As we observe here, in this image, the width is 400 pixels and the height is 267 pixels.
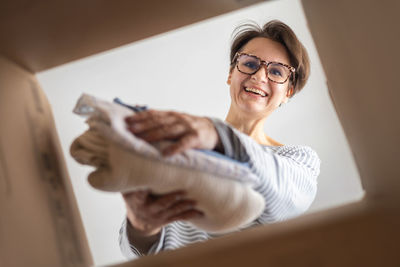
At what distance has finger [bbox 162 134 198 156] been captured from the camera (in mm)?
426

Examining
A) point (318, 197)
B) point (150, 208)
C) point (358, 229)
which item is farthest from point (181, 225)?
point (358, 229)

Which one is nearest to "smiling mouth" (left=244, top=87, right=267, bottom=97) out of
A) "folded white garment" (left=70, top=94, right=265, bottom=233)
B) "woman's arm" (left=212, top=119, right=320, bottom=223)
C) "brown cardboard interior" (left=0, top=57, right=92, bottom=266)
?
"woman's arm" (left=212, top=119, right=320, bottom=223)

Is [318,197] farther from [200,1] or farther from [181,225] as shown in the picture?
[200,1]

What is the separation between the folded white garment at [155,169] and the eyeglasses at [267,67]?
0.28 meters

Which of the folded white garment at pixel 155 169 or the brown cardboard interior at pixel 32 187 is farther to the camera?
the brown cardboard interior at pixel 32 187

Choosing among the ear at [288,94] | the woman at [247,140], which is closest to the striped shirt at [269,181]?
the woman at [247,140]

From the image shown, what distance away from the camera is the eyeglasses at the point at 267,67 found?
2.34 feet

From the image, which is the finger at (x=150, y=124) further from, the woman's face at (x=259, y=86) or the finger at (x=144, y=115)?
the woman's face at (x=259, y=86)

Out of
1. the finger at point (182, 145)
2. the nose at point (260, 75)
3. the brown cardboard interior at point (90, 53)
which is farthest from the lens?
the nose at point (260, 75)

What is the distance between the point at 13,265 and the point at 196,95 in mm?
424

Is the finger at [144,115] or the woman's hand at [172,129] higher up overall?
the finger at [144,115]

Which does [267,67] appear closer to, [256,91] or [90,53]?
[256,91]

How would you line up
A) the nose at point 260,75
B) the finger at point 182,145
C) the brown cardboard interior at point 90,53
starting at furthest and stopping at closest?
the nose at point 260,75 → the brown cardboard interior at point 90,53 → the finger at point 182,145

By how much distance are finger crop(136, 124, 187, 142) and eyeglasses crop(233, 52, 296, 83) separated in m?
0.31
